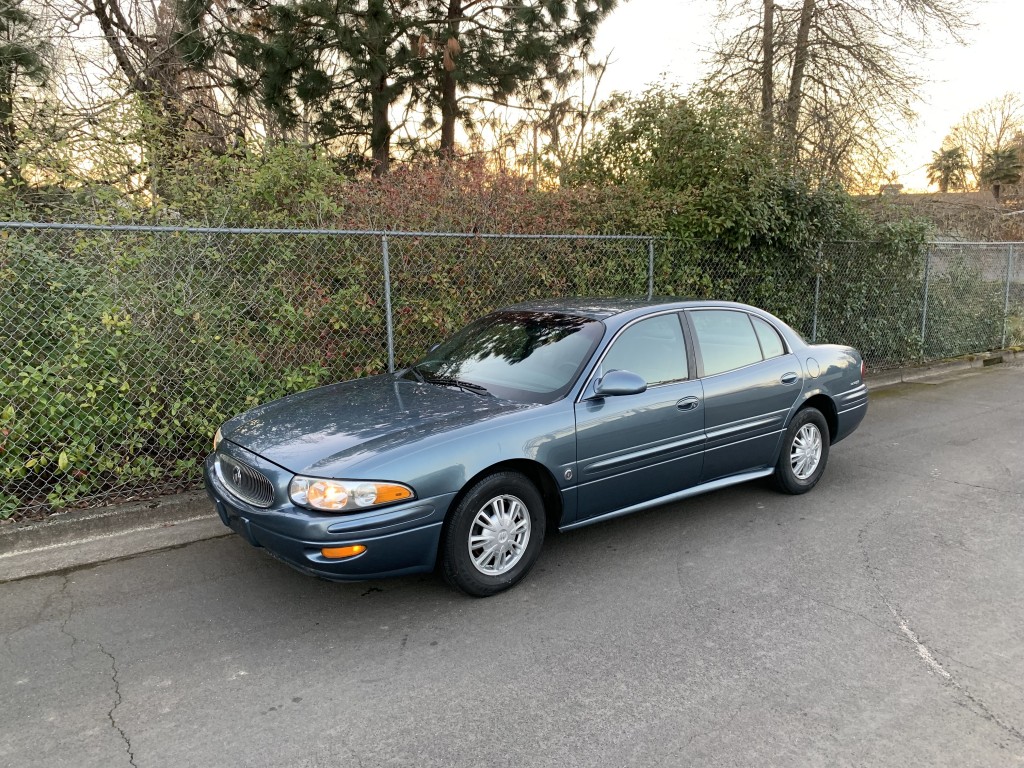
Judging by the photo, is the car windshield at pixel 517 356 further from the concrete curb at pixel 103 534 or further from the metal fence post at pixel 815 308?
the metal fence post at pixel 815 308

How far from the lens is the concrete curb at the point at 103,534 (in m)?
4.19

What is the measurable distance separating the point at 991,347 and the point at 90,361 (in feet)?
44.8

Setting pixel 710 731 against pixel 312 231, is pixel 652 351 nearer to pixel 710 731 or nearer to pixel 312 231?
pixel 710 731

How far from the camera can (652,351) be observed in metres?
4.43

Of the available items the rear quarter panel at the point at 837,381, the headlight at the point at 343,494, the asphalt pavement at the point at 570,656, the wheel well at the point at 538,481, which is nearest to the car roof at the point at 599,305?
the rear quarter panel at the point at 837,381

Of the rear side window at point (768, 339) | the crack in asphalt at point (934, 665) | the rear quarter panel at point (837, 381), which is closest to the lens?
the crack in asphalt at point (934, 665)

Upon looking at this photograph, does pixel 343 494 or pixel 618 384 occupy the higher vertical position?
pixel 618 384

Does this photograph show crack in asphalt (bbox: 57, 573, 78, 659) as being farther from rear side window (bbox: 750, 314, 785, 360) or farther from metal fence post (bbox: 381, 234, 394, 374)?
rear side window (bbox: 750, 314, 785, 360)

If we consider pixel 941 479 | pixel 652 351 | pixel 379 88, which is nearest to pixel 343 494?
pixel 652 351

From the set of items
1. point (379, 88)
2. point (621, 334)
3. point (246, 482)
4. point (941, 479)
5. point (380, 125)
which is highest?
point (379, 88)

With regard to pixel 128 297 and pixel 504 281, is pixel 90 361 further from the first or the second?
pixel 504 281

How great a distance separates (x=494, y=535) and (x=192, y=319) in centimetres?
297

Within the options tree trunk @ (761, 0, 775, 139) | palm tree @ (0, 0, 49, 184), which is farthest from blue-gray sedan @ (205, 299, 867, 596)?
tree trunk @ (761, 0, 775, 139)

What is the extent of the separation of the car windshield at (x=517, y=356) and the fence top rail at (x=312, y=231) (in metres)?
1.23
